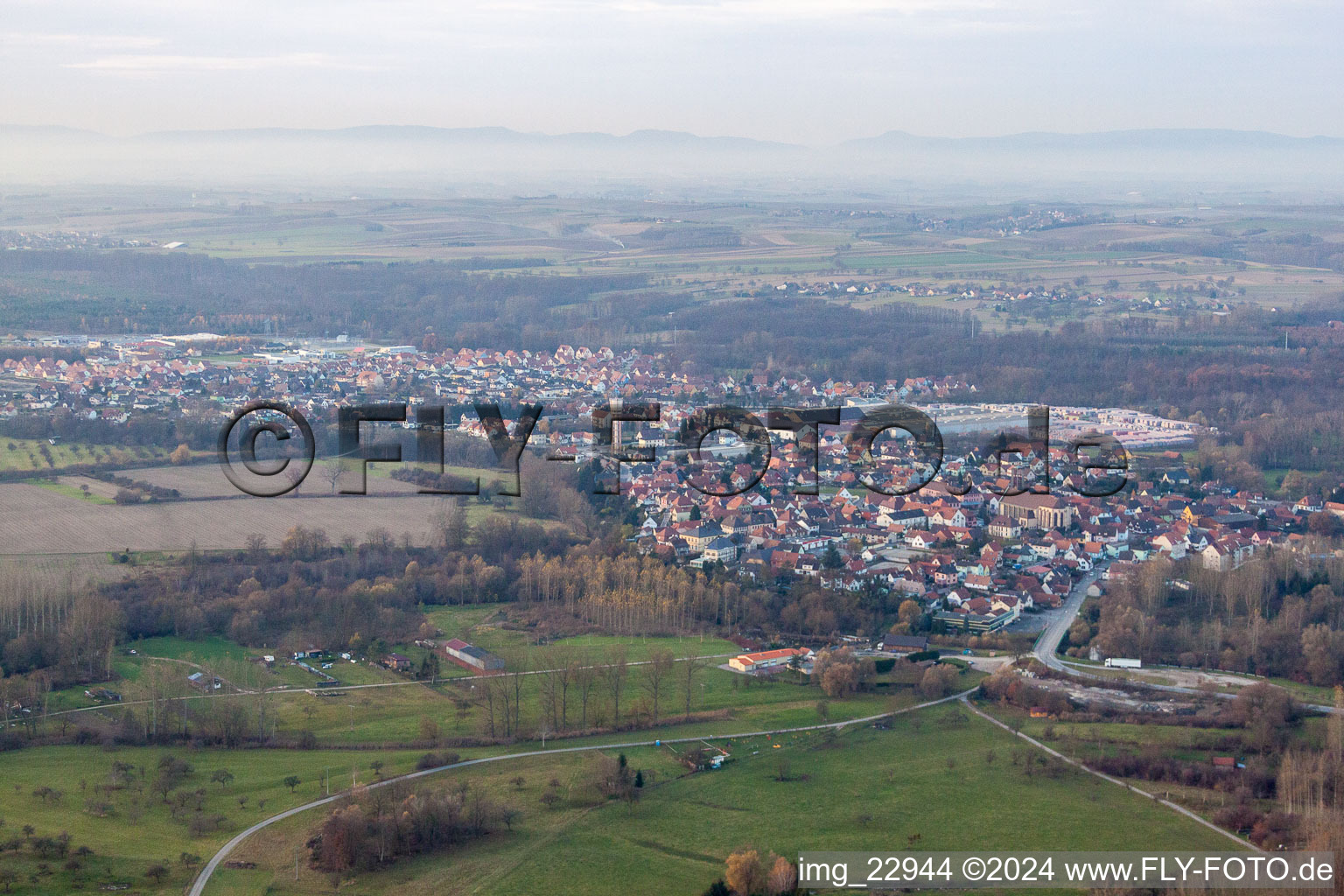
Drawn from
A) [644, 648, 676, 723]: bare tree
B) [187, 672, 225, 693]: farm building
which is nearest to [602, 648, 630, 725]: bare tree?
[644, 648, 676, 723]: bare tree

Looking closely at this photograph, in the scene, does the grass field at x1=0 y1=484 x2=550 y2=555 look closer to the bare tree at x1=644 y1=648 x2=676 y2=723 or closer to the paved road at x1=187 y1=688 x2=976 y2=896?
the bare tree at x1=644 y1=648 x2=676 y2=723

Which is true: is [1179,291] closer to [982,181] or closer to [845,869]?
[845,869]

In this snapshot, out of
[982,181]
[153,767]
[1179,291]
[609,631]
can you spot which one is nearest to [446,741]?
[153,767]

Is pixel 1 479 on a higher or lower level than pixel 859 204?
lower

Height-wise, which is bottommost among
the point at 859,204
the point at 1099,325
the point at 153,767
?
the point at 153,767

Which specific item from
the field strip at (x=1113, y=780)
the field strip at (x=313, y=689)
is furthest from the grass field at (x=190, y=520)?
the field strip at (x=1113, y=780)

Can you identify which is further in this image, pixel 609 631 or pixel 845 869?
pixel 609 631
